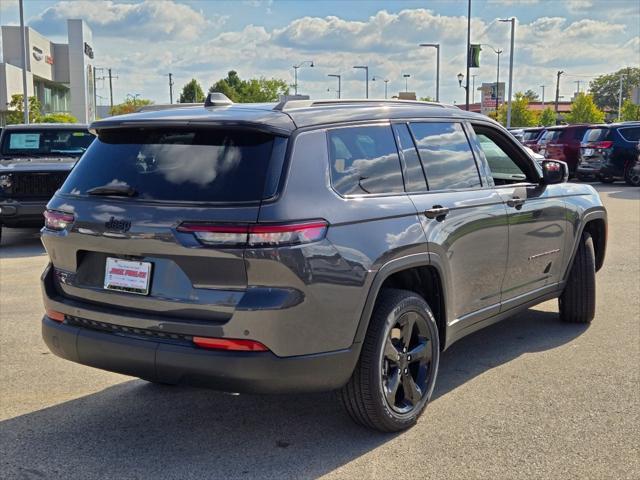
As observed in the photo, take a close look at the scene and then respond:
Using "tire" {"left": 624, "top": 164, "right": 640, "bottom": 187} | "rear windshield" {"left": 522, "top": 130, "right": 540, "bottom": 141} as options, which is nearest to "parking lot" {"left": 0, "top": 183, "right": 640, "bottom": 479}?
"tire" {"left": 624, "top": 164, "right": 640, "bottom": 187}

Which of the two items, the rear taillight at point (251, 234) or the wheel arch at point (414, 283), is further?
the wheel arch at point (414, 283)

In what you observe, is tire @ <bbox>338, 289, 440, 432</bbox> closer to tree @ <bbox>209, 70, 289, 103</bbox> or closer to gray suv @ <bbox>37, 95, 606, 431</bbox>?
gray suv @ <bbox>37, 95, 606, 431</bbox>

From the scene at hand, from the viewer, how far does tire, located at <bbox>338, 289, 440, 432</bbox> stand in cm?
374

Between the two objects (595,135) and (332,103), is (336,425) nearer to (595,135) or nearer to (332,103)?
(332,103)

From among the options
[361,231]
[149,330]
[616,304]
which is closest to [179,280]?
[149,330]

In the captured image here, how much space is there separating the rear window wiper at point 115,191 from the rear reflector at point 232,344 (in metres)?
0.82

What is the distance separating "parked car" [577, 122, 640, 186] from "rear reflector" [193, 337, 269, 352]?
19.8m

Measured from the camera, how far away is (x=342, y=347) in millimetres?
3541

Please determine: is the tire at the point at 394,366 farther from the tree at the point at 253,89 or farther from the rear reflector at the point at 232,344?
the tree at the point at 253,89

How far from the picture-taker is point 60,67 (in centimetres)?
6788

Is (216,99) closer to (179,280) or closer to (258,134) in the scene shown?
(258,134)

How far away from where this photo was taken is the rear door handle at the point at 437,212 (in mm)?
4141

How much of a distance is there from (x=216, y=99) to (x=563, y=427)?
2.68 meters

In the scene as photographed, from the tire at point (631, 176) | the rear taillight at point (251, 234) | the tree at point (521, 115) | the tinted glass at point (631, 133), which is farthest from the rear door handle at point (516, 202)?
the tree at point (521, 115)
